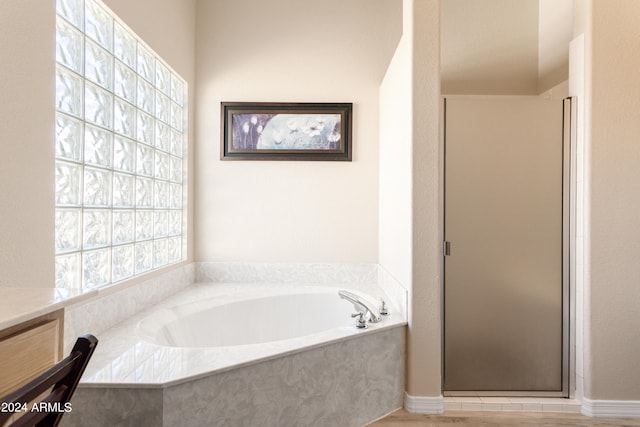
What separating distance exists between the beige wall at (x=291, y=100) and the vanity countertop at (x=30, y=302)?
6.54 feet

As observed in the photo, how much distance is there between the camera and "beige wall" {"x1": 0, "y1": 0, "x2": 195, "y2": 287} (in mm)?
1174

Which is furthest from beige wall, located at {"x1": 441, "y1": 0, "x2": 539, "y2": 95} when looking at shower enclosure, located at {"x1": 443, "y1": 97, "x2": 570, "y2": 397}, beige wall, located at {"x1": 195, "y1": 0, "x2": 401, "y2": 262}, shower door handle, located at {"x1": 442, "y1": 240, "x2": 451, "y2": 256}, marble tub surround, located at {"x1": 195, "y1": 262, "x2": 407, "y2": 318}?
marble tub surround, located at {"x1": 195, "y1": 262, "x2": 407, "y2": 318}

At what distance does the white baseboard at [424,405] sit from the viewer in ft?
6.06

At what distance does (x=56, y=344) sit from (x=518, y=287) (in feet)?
7.05

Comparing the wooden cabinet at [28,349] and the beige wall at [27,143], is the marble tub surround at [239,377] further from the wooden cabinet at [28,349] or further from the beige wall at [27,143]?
the wooden cabinet at [28,349]

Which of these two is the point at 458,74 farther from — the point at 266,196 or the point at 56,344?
the point at 56,344

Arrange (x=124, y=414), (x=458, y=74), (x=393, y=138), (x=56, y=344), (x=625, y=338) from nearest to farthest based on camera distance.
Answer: (x=56, y=344) → (x=124, y=414) → (x=625, y=338) → (x=393, y=138) → (x=458, y=74)

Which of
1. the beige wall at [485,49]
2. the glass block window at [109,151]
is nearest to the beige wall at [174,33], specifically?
the glass block window at [109,151]

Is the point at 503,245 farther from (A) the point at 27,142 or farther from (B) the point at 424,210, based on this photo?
(A) the point at 27,142

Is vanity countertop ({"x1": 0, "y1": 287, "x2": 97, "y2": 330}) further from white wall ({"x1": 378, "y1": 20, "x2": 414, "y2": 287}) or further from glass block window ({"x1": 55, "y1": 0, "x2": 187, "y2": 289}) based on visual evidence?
white wall ({"x1": 378, "y1": 20, "x2": 414, "y2": 287})

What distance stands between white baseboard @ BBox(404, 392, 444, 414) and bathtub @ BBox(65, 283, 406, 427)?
2.3 inches

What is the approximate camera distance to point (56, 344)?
80cm

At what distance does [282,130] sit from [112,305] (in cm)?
173

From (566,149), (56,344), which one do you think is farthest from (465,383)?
(56,344)
